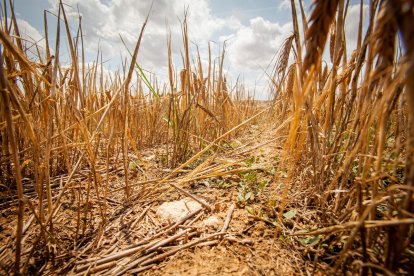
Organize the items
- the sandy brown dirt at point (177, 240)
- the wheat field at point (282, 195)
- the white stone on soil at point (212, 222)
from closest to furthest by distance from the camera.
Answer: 1. the wheat field at point (282, 195)
2. the sandy brown dirt at point (177, 240)
3. the white stone on soil at point (212, 222)

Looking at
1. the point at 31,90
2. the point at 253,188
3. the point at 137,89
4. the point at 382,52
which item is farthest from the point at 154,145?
the point at 382,52

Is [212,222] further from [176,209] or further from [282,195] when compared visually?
[282,195]

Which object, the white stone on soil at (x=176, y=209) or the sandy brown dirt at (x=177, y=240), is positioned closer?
the sandy brown dirt at (x=177, y=240)

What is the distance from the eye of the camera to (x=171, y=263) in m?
0.66

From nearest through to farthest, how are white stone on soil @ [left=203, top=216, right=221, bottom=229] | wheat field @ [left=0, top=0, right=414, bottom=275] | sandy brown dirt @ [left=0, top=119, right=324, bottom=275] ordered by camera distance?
1. wheat field @ [left=0, top=0, right=414, bottom=275]
2. sandy brown dirt @ [left=0, top=119, right=324, bottom=275]
3. white stone on soil @ [left=203, top=216, right=221, bottom=229]

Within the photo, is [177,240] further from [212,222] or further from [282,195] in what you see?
[282,195]

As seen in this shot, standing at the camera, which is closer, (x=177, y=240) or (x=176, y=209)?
(x=177, y=240)

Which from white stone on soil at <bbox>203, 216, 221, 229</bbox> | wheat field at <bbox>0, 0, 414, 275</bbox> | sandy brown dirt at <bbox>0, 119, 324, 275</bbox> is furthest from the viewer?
white stone on soil at <bbox>203, 216, 221, 229</bbox>

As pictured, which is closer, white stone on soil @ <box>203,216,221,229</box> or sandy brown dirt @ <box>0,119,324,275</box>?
sandy brown dirt @ <box>0,119,324,275</box>

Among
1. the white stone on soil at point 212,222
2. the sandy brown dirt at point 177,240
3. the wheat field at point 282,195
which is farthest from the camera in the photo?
the white stone on soil at point 212,222

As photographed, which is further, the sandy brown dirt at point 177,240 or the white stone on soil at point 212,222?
the white stone on soil at point 212,222

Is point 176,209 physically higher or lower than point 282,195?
lower

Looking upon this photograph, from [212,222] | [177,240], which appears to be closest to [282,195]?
[212,222]

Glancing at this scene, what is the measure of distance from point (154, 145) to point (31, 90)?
1465 millimetres
